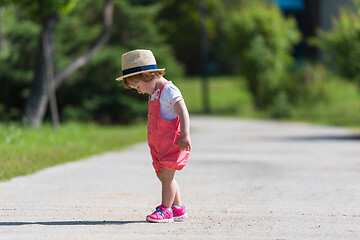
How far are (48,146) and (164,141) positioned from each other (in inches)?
294

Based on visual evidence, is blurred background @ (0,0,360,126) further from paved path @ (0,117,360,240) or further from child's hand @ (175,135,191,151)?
child's hand @ (175,135,191,151)

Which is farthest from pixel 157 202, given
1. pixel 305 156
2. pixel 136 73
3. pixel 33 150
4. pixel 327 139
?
pixel 327 139

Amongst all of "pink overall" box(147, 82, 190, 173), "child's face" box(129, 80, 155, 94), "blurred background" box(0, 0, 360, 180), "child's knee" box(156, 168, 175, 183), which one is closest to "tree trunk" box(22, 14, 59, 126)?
"blurred background" box(0, 0, 360, 180)

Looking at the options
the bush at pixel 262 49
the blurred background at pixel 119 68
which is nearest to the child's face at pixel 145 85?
the blurred background at pixel 119 68

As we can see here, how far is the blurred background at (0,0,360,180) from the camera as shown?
19.5 m

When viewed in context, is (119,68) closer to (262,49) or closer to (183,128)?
(262,49)

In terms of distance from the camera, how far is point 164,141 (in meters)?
6.67

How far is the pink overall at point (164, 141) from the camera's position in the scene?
262 inches

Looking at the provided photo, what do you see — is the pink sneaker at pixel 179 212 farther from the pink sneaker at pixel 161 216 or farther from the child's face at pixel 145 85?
the child's face at pixel 145 85

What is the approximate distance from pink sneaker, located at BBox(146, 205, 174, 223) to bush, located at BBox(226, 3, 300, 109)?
26863 mm

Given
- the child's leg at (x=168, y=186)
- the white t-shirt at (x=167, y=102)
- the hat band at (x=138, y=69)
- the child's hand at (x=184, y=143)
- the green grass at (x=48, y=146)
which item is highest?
the hat band at (x=138, y=69)

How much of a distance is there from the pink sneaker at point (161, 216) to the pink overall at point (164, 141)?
356 millimetres

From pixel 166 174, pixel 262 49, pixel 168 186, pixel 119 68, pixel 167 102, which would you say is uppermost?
pixel 262 49

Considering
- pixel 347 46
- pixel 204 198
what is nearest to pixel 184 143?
pixel 204 198
